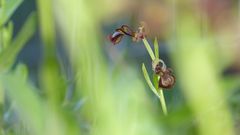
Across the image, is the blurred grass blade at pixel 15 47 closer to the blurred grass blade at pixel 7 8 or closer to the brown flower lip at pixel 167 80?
the blurred grass blade at pixel 7 8

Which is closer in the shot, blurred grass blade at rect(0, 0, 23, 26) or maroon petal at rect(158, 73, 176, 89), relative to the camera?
maroon petal at rect(158, 73, 176, 89)

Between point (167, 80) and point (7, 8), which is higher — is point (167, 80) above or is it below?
below

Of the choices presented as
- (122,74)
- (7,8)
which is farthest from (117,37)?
(7,8)

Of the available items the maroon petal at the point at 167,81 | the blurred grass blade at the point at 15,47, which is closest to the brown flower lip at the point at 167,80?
the maroon petal at the point at 167,81

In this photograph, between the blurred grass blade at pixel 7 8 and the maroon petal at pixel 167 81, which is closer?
the maroon petal at pixel 167 81

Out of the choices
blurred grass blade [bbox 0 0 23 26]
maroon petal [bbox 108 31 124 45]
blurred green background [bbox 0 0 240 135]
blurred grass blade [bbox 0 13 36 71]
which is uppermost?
blurred grass blade [bbox 0 0 23 26]

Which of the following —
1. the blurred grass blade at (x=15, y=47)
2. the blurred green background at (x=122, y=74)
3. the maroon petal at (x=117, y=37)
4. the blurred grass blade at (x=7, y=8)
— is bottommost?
the blurred green background at (x=122, y=74)

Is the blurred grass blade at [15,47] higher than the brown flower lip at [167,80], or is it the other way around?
the blurred grass blade at [15,47]

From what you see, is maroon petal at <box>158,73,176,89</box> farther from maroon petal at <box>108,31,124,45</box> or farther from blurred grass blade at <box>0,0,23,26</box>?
blurred grass blade at <box>0,0,23,26</box>

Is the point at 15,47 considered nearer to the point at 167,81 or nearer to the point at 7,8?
the point at 7,8

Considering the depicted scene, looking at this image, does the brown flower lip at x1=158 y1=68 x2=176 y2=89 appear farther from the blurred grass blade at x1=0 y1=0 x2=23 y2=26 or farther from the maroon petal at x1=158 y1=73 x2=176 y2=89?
the blurred grass blade at x1=0 y1=0 x2=23 y2=26

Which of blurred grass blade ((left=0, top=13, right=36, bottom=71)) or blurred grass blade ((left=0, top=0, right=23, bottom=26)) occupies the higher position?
blurred grass blade ((left=0, top=0, right=23, bottom=26))

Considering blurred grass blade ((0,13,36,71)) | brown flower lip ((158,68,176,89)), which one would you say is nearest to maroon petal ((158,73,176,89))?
brown flower lip ((158,68,176,89))
